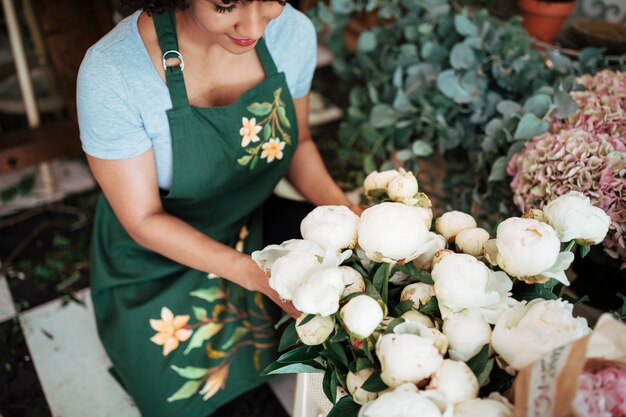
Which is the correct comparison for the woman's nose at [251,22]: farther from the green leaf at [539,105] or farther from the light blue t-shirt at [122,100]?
the green leaf at [539,105]

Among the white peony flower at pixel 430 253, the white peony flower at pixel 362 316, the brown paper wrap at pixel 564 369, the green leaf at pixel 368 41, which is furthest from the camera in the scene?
A: the green leaf at pixel 368 41

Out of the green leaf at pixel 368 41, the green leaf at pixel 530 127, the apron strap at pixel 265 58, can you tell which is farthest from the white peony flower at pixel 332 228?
the green leaf at pixel 368 41

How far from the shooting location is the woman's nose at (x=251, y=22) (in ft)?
3.03

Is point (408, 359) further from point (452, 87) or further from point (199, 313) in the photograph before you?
point (452, 87)

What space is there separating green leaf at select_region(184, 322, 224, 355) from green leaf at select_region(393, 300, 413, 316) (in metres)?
0.76

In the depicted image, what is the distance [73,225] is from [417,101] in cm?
137

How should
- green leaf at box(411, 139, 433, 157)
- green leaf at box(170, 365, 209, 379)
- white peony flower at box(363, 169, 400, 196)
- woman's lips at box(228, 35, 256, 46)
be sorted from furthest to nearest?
green leaf at box(411, 139, 433, 157) → green leaf at box(170, 365, 209, 379) → woman's lips at box(228, 35, 256, 46) → white peony flower at box(363, 169, 400, 196)

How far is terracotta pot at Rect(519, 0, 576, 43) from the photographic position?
1.81m

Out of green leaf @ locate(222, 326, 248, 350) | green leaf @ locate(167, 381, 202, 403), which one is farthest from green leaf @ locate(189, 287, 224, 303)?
green leaf @ locate(167, 381, 202, 403)

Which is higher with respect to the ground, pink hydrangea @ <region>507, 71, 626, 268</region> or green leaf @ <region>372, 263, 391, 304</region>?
green leaf @ <region>372, 263, 391, 304</region>

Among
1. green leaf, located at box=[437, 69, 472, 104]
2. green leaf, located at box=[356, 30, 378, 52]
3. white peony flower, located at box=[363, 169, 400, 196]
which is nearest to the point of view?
white peony flower, located at box=[363, 169, 400, 196]

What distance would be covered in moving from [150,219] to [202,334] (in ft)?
1.20

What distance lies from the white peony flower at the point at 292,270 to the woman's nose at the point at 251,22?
0.44 m

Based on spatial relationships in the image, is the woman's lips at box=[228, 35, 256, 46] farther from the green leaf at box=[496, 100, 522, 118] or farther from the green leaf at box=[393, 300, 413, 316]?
the green leaf at box=[496, 100, 522, 118]
